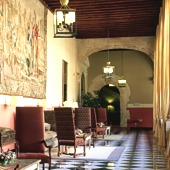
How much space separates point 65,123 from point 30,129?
78.5 inches

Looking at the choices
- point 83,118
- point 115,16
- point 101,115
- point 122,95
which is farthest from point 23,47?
point 122,95

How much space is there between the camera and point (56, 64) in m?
13.2

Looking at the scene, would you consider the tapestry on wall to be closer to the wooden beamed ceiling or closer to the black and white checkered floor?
the wooden beamed ceiling

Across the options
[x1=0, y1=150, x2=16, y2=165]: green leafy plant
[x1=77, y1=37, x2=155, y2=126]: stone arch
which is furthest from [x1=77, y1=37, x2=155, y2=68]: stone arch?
[x1=0, y1=150, x2=16, y2=165]: green leafy plant

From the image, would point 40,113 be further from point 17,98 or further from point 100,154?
point 100,154

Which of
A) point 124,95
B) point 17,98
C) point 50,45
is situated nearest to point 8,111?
point 17,98

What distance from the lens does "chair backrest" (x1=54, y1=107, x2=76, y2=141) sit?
8.33 m

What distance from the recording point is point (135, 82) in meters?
22.4

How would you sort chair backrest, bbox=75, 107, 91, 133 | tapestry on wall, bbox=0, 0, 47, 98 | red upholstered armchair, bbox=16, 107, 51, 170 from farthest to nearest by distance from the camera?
chair backrest, bbox=75, 107, 91, 133, tapestry on wall, bbox=0, 0, 47, 98, red upholstered armchair, bbox=16, 107, 51, 170

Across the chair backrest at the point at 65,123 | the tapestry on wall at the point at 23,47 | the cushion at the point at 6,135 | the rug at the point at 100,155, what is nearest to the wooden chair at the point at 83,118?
the rug at the point at 100,155

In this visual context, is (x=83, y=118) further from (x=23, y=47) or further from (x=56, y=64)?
(x=56, y=64)

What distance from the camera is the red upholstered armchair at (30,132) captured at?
246 inches

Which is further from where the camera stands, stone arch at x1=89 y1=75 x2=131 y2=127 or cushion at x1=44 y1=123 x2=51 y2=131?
stone arch at x1=89 y1=75 x2=131 y2=127

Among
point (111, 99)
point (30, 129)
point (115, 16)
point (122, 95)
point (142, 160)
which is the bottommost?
point (142, 160)
